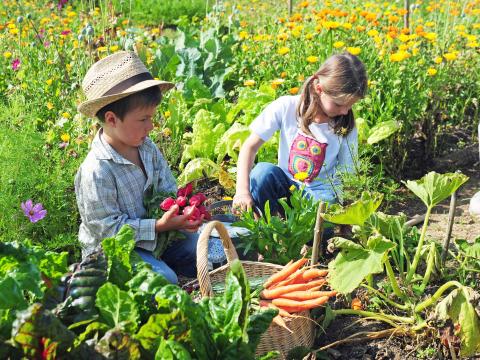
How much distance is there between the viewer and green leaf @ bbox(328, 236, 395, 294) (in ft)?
7.90

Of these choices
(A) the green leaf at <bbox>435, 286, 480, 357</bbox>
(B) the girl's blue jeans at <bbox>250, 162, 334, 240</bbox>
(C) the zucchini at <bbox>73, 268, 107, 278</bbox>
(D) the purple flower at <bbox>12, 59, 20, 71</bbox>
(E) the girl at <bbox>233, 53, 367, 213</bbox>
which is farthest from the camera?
(D) the purple flower at <bbox>12, 59, 20, 71</bbox>

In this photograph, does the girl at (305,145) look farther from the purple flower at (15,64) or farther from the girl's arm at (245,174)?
the purple flower at (15,64)

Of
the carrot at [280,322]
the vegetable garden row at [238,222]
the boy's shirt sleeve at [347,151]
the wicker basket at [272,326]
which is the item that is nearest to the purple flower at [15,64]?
the vegetable garden row at [238,222]

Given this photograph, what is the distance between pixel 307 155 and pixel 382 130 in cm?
59

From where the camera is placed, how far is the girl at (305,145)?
3.43 metres

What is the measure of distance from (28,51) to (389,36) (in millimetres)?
2658

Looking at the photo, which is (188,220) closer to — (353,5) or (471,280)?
(471,280)

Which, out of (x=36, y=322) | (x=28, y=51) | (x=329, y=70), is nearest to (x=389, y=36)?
(x=329, y=70)

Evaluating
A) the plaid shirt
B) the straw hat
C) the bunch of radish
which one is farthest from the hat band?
the bunch of radish

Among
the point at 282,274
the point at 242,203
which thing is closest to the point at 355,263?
the point at 282,274

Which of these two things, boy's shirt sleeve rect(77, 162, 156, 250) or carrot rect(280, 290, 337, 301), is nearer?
carrot rect(280, 290, 337, 301)

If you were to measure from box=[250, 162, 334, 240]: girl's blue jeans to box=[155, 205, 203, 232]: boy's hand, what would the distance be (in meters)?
0.81

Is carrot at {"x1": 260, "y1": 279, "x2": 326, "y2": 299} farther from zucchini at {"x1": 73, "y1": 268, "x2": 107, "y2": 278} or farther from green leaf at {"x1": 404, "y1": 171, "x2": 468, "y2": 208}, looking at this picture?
zucchini at {"x1": 73, "y1": 268, "x2": 107, "y2": 278}

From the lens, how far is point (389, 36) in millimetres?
4285
